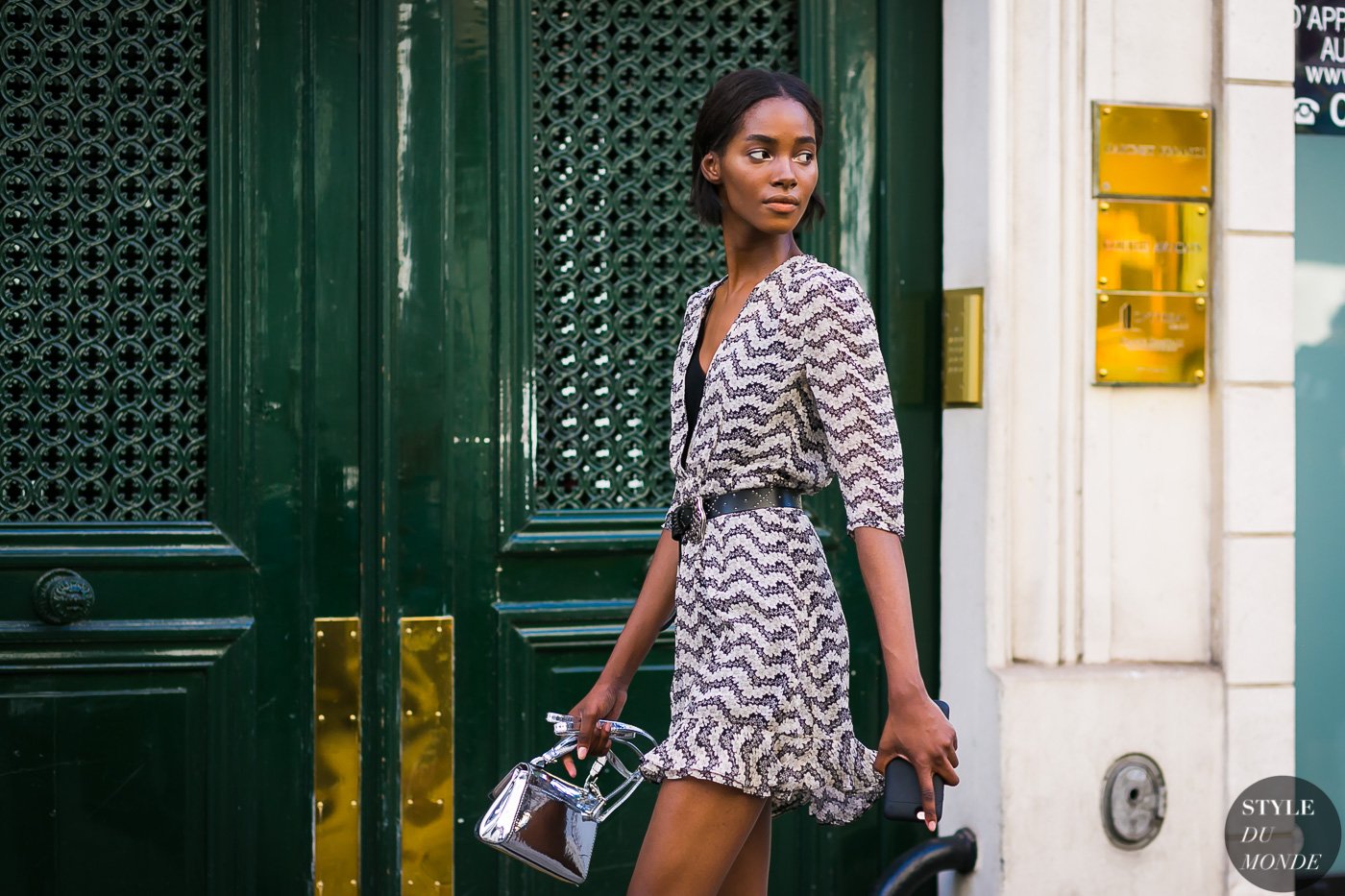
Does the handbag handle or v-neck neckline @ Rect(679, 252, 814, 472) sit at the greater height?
v-neck neckline @ Rect(679, 252, 814, 472)

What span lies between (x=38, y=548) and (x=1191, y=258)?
3049 mm

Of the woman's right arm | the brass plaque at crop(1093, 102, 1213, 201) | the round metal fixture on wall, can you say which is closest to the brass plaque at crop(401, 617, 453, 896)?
the woman's right arm

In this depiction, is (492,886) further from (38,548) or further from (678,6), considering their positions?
(678,6)

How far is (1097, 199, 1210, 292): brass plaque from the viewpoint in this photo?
14.0ft

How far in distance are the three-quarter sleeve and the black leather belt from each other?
13 centimetres

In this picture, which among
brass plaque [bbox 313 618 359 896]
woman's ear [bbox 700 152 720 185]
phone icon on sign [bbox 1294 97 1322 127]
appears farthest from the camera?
phone icon on sign [bbox 1294 97 1322 127]

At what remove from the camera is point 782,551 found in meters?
2.58

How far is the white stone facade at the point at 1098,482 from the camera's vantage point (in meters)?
4.20

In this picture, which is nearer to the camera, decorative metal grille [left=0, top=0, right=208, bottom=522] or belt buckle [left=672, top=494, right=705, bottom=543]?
belt buckle [left=672, top=494, right=705, bottom=543]

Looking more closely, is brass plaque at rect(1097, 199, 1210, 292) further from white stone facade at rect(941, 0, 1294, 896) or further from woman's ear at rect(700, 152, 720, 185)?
woman's ear at rect(700, 152, 720, 185)

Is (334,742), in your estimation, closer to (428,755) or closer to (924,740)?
(428,755)

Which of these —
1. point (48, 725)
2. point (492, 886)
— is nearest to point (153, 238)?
point (48, 725)

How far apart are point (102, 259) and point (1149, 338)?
106 inches

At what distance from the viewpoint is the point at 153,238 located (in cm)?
398
